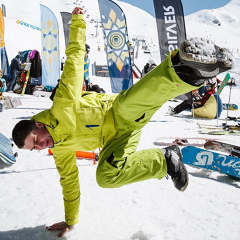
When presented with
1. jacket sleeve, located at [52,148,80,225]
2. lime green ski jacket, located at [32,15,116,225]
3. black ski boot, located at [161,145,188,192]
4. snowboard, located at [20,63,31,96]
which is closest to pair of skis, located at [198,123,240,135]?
black ski boot, located at [161,145,188,192]

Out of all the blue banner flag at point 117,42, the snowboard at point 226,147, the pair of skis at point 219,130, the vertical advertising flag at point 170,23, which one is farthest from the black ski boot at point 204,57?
the blue banner flag at point 117,42

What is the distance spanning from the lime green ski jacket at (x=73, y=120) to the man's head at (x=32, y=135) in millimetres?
51

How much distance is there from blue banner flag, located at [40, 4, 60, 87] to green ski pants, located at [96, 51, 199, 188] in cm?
727

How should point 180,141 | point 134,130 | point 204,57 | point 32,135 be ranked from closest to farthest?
point 204,57 → point 32,135 → point 134,130 → point 180,141

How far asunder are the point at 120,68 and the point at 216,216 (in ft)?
19.0

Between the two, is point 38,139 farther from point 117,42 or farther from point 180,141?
point 117,42

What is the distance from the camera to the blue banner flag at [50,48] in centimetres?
852

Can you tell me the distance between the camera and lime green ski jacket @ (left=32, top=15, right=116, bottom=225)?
6.07 feet

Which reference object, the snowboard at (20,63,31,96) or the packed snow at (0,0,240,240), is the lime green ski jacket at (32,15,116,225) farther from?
the snowboard at (20,63,31,96)

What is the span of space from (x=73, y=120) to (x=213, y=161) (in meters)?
2.03

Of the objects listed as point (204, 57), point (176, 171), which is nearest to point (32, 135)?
point (176, 171)

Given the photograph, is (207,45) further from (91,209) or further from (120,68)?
(120,68)

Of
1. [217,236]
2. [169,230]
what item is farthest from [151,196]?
[217,236]

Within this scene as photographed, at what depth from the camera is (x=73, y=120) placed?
1851 mm
